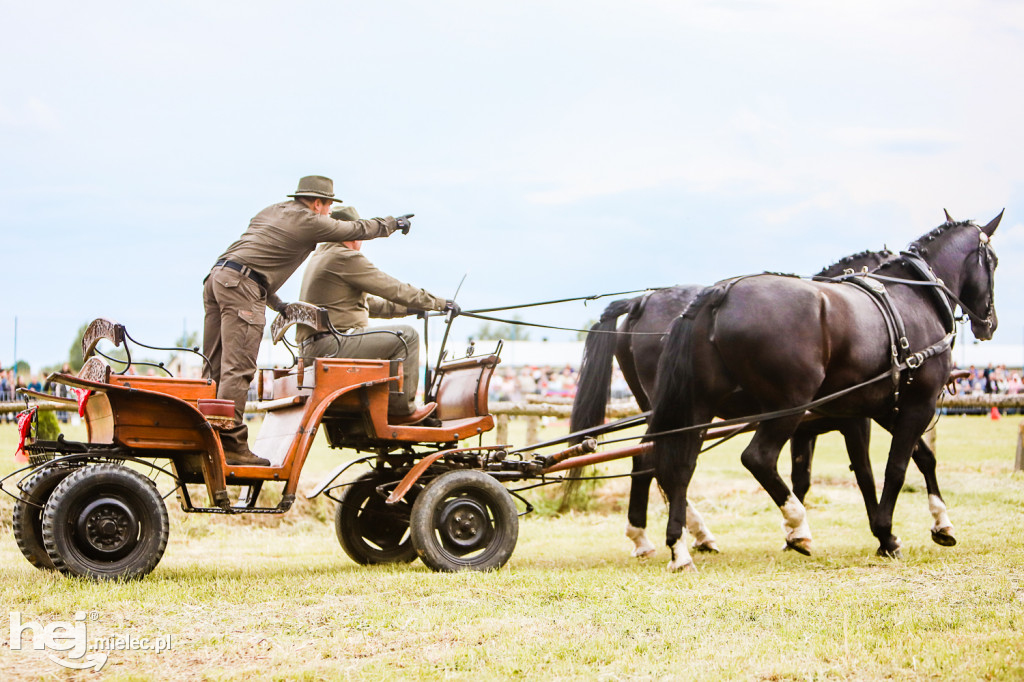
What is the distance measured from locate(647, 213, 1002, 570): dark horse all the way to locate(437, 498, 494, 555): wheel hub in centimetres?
121

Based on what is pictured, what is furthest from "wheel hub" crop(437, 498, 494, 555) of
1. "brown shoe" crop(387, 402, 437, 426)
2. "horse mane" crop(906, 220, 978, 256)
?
"horse mane" crop(906, 220, 978, 256)

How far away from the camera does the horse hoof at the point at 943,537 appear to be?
7.61 m

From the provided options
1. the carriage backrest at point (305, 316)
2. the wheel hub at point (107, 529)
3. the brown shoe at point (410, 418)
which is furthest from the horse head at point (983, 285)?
the wheel hub at point (107, 529)

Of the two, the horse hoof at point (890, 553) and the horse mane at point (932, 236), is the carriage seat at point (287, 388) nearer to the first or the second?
the horse hoof at point (890, 553)

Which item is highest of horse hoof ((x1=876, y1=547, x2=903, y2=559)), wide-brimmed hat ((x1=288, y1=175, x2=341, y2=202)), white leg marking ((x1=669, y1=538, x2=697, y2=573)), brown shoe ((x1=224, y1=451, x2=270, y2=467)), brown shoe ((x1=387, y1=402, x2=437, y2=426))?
wide-brimmed hat ((x1=288, y1=175, x2=341, y2=202))

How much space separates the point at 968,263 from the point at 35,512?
7.05 metres

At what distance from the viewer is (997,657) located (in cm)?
411

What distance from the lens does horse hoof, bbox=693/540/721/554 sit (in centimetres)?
803

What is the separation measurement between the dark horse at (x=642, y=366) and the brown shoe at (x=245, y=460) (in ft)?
8.78

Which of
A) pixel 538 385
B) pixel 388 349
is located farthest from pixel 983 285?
pixel 538 385

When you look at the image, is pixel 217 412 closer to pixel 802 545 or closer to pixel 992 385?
pixel 802 545

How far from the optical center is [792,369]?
678cm

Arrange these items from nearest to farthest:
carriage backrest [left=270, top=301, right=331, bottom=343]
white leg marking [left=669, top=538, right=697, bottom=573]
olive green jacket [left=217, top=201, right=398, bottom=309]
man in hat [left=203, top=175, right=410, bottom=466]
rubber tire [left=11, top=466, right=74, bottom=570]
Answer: rubber tire [left=11, top=466, right=74, bottom=570], carriage backrest [left=270, top=301, right=331, bottom=343], man in hat [left=203, top=175, right=410, bottom=466], olive green jacket [left=217, top=201, right=398, bottom=309], white leg marking [left=669, top=538, right=697, bottom=573]

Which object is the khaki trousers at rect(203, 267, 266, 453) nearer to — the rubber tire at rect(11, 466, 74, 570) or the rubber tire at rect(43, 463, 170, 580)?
the rubber tire at rect(43, 463, 170, 580)
